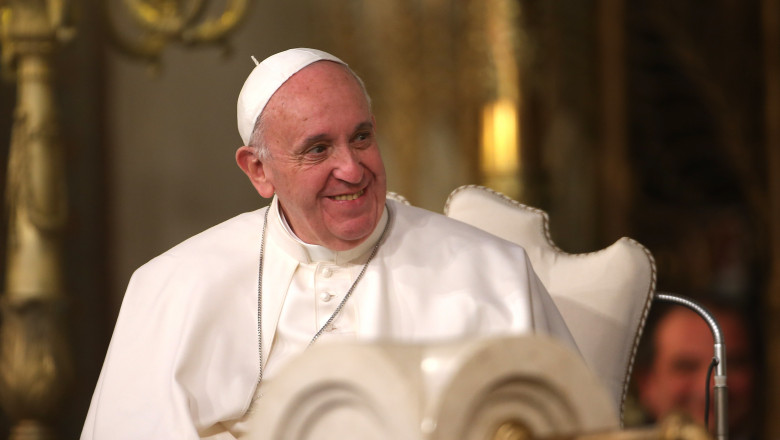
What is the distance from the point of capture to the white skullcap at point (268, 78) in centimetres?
256

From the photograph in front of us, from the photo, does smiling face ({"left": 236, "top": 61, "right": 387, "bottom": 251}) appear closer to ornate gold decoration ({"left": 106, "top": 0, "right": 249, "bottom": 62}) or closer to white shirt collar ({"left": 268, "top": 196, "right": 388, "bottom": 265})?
white shirt collar ({"left": 268, "top": 196, "right": 388, "bottom": 265})

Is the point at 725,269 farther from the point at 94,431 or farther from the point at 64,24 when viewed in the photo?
the point at 94,431

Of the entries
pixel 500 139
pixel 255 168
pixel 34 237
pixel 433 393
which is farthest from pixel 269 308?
pixel 500 139

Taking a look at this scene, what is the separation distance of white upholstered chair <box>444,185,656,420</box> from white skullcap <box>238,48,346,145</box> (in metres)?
0.81

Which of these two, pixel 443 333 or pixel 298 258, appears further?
pixel 298 258

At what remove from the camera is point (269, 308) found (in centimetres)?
263

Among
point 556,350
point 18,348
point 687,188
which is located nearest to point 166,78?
point 18,348

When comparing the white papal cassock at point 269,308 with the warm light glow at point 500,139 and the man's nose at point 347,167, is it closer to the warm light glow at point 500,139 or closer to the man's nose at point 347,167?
the man's nose at point 347,167

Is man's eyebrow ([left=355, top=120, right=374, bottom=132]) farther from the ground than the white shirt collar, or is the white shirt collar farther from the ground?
man's eyebrow ([left=355, top=120, right=374, bottom=132])

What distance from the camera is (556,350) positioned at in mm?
1442

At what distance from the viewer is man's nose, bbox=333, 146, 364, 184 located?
247cm

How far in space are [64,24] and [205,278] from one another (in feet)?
6.67

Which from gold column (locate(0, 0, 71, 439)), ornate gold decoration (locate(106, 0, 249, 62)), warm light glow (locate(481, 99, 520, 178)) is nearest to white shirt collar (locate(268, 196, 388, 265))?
gold column (locate(0, 0, 71, 439))

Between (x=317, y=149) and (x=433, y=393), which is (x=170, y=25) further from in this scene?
(x=433, y=393)
